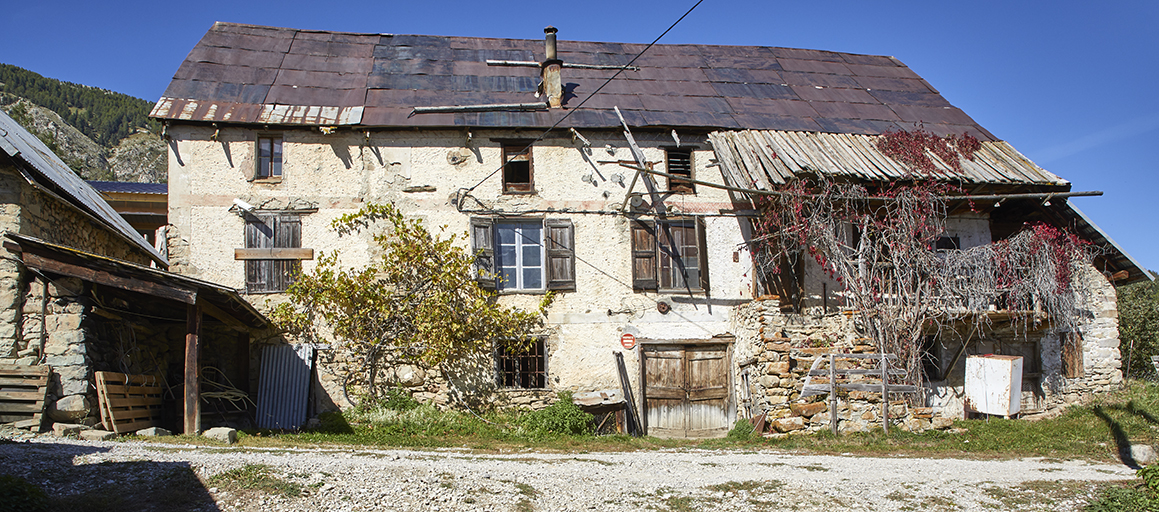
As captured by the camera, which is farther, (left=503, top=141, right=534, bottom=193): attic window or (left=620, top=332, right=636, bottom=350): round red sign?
(left=503, top=141, right=534, bottom=193): attic window

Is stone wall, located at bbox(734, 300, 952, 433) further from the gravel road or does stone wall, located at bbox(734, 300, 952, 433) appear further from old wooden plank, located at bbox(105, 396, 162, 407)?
old wooden plank, located at bbox(105, 396, 162, 407)

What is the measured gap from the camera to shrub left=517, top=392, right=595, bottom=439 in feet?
39.5

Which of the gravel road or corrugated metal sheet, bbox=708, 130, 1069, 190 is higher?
corrugated metal sheet, bbox=708, 130, 1069, 190

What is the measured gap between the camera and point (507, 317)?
12914 millimetres

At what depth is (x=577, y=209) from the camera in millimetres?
13617

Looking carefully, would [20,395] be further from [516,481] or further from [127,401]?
[516,481]

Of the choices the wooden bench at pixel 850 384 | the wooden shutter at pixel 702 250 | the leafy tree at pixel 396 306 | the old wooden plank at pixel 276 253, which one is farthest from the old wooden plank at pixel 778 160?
the old wooden plank at pixel 276 253

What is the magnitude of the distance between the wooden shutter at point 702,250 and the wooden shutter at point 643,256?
0.86 m

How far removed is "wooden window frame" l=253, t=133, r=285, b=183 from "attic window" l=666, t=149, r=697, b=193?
7135 millimetres

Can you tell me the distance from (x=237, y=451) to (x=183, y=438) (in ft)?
4.30

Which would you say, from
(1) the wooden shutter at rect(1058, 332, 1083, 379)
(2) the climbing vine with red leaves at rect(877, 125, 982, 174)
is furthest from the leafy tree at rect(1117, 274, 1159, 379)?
(2) the climbing vine with red leaves at rect(877, 125, 982, 174)

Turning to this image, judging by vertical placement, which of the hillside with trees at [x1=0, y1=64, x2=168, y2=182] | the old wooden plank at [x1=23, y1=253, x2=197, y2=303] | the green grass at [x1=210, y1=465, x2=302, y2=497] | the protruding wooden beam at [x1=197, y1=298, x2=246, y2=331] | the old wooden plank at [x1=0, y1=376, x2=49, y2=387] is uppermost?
the hillside with trees at [x1=0, y1=64, x2=168, y2=182]

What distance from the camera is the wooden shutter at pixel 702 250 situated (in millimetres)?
13633

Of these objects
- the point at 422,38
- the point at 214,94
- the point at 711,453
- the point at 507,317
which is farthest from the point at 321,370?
the point at 422,38
